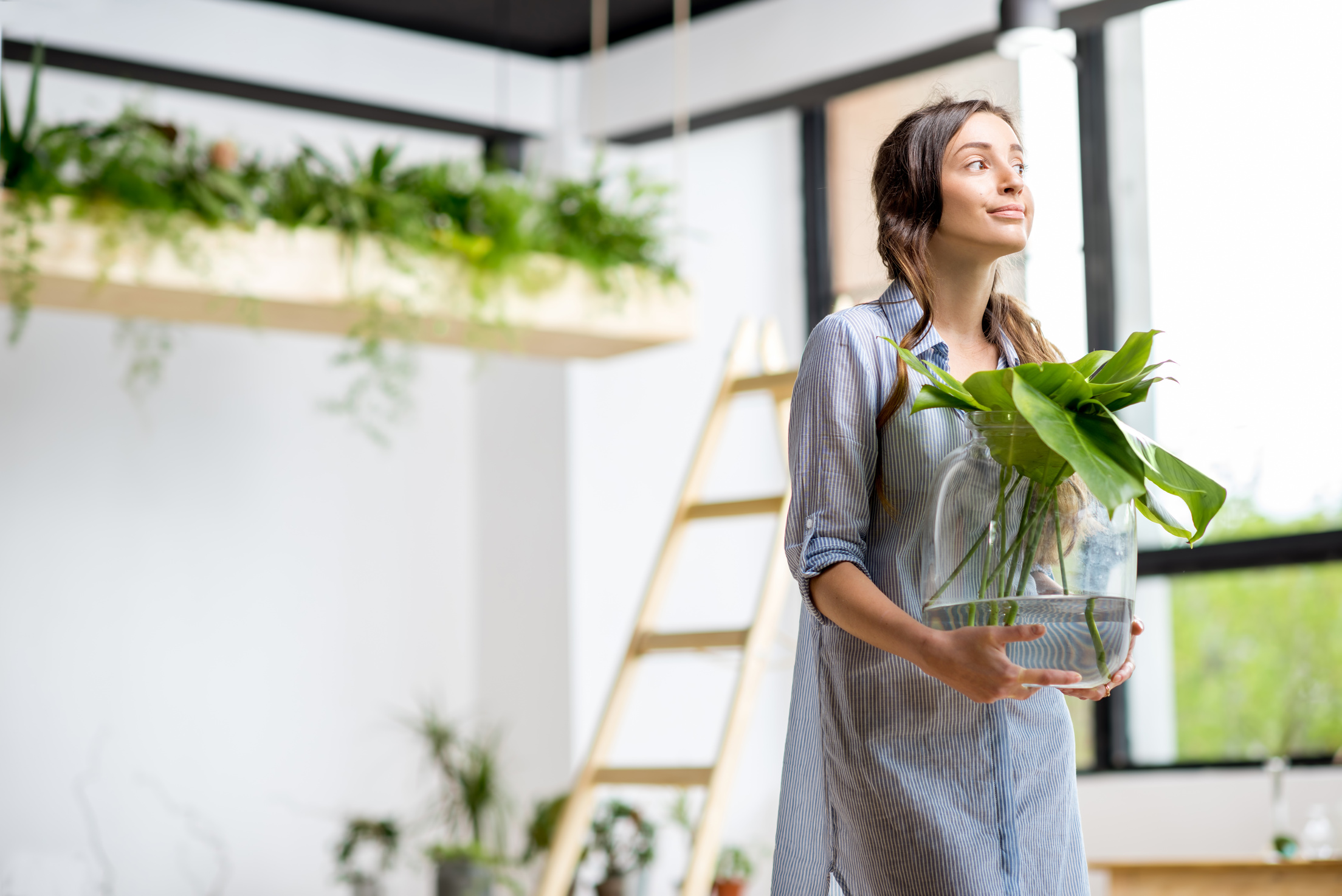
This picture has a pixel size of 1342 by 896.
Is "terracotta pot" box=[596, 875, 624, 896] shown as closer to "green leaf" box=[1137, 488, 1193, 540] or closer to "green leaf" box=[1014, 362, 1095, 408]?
"green leaf" box=[1137, 488, 1193, 540]

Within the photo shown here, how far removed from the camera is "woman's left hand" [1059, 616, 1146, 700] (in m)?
1.19

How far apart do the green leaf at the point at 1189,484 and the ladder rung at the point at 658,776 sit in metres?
2.04

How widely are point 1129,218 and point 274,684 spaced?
312cm

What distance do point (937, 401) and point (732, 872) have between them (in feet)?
11.9

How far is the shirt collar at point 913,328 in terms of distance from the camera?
135 centimetres

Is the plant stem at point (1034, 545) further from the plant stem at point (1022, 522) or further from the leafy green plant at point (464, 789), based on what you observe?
the leafy green plant at point (464, 789)

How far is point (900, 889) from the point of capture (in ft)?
4.09

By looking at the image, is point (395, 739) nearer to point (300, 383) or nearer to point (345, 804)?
point (345, 804)

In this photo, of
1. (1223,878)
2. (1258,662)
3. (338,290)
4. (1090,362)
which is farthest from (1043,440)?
(1258,662)

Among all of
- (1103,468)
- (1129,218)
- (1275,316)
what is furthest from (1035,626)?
(1129,218)

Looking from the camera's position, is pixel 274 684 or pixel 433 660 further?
pixel 433 660

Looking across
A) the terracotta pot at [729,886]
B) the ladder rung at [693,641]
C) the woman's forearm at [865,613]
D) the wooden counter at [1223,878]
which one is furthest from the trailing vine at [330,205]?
the woman's forearm at [865,613]

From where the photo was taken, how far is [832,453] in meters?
1.28

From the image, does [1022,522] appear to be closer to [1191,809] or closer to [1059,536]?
[1059,536]
